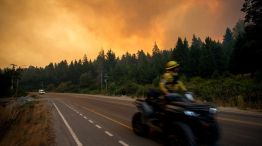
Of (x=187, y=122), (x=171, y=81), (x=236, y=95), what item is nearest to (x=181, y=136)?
(x=187, y=122)

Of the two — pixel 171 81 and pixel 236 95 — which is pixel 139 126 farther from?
pixel 236 95

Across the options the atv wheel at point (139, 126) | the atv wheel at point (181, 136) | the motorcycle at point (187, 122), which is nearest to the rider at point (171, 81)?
the motorcycle at point (187, 122)

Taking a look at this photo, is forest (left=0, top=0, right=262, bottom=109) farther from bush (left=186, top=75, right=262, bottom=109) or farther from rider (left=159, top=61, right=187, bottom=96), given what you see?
rider (left=159, top=61, right=187, bottom=96)

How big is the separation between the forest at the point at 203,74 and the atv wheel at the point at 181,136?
16249mm

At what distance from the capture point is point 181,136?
24.0 feet

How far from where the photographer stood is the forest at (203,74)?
1111 inches

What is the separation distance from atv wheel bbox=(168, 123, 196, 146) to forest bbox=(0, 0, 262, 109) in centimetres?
1625

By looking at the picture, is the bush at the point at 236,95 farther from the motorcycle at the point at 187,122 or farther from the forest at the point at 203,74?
the motorcycle at the point at 187,122

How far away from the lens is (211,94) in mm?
29078

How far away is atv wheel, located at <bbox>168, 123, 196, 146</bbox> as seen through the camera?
703 centimetres

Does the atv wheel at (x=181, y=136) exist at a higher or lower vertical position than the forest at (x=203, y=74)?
lower

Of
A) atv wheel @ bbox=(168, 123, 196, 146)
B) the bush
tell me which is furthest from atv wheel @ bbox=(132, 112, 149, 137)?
the bush

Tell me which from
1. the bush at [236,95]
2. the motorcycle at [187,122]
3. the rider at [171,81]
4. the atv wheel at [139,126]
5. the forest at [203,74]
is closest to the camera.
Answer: the motorcycle at [187,122]

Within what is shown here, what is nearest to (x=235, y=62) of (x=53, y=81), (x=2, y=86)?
(x=2, y=86)
